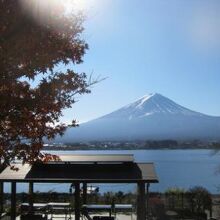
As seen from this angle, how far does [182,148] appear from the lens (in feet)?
577

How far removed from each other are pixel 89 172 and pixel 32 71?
5.99 metres

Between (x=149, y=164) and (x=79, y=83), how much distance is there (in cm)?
635

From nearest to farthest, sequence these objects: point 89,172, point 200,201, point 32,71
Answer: point 32,71 < point 89,172 < point 200,201

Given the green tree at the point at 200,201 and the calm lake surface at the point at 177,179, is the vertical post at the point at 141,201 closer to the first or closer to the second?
the green tree at the point at 200,201

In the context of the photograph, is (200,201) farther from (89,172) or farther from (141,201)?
(89,172)

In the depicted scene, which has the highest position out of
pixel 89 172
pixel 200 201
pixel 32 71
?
pixel 32 71

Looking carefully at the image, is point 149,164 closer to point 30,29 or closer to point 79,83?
point 79,83

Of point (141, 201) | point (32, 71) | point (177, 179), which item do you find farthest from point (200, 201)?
point (177, 179)

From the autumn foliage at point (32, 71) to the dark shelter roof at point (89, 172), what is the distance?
4.16 m

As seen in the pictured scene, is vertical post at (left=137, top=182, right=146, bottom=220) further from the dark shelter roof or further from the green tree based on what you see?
the green tree

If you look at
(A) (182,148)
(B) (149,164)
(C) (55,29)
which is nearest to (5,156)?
(C) (55,29)

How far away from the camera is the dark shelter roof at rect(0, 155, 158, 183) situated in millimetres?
Result: 10820

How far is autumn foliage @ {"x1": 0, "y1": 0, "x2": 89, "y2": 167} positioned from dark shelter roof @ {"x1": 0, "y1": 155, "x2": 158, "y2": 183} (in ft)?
13.7

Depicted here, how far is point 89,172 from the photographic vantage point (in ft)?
37.3
